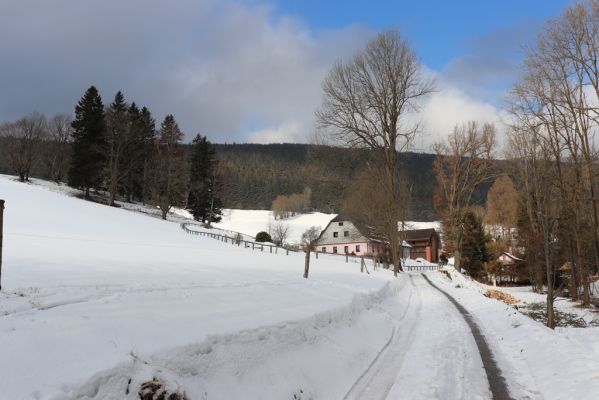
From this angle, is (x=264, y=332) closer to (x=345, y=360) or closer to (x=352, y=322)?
(x=345, y=360)

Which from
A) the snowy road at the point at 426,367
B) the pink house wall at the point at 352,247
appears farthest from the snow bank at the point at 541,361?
the pink house wall at the point at 352,247

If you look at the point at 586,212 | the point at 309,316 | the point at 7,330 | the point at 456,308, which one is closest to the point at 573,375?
the point at 309,316

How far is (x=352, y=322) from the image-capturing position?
10.8 metres

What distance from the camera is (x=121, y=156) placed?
63906mm

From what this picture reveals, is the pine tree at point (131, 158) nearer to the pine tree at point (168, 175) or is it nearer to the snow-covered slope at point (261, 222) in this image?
the pine tree at point (168, 175)

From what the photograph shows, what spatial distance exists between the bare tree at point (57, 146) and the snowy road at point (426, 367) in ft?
267

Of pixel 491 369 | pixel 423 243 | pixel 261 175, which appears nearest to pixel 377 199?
pixel 491 369

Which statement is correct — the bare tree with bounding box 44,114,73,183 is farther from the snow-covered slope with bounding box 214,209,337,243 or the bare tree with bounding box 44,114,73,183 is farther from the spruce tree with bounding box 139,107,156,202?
the snow-covered slope with bounding box 214,209,337,243

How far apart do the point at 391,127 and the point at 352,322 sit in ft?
78.0

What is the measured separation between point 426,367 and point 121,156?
208 ft

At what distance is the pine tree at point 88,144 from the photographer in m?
60.6

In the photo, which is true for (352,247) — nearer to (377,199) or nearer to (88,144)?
(377,199)

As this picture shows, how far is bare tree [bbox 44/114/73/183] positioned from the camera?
79.0 metres

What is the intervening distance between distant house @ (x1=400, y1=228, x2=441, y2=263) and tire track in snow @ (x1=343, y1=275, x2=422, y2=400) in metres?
85.9
